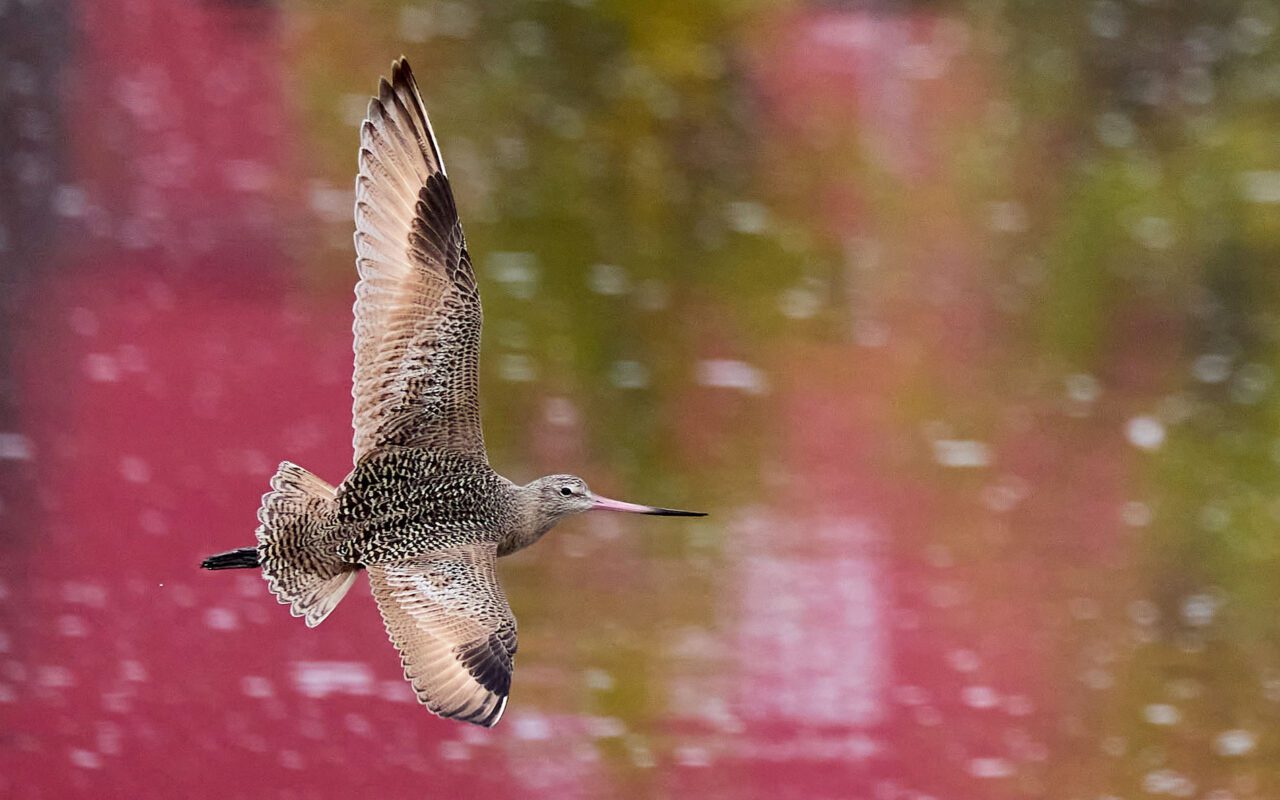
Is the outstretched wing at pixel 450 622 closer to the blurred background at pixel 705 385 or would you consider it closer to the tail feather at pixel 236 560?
the tail feather at pixel 236 560

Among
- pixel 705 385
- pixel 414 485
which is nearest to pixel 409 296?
pixel 414 485

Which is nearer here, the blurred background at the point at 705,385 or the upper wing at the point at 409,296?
the upper wing at the point at 409,296

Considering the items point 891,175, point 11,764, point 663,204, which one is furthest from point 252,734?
point 891,175

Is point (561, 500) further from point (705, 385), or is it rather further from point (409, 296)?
point (705, 385)

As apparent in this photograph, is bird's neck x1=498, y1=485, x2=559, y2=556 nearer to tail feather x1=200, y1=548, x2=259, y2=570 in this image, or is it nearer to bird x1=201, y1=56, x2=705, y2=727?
bird x1=201, y1=56, x2=705, y2=727

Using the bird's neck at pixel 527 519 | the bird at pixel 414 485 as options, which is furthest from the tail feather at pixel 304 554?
the bird's neck at pixel 527 519

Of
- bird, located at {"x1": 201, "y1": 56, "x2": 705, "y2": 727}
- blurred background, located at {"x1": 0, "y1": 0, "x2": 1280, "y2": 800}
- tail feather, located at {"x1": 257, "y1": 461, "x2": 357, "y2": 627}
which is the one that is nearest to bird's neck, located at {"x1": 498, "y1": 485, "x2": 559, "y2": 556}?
bird, located at {"x1": 201, "y1": 56, "x2": 705, "y2": 727}

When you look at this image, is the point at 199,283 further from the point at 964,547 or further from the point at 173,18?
the point at 964,547
